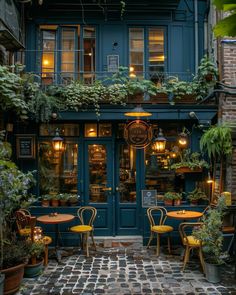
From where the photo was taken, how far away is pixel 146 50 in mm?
9023

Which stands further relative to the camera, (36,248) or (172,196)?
(172,196)

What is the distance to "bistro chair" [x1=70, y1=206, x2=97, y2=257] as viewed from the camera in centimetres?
751

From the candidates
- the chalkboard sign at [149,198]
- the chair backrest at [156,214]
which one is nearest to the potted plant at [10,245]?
the chair backrest at [156,214]

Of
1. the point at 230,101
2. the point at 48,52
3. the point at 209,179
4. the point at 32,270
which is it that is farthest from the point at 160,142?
the point at 32,270

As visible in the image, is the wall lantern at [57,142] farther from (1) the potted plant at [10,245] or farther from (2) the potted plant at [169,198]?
(2) the potted plant at [169,198]

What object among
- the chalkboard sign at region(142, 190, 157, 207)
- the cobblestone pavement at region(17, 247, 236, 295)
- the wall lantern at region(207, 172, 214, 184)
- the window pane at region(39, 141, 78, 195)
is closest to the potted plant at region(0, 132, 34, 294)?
the cobblestone pavement at region(17, 247, 236, 295)

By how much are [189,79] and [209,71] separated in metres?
0.75

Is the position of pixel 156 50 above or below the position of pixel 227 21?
above

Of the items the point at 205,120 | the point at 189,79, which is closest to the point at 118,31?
the point at 189,79

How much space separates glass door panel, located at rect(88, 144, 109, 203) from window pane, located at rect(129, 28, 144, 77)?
7.70 feet

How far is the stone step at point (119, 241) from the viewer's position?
833 cm

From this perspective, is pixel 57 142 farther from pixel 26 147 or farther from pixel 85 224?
pixel 85 224

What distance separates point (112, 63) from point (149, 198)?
377 centimetres

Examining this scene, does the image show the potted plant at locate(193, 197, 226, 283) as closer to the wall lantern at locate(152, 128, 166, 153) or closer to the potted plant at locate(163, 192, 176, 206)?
the potted plant at locate(163, 192, 176, 206)
